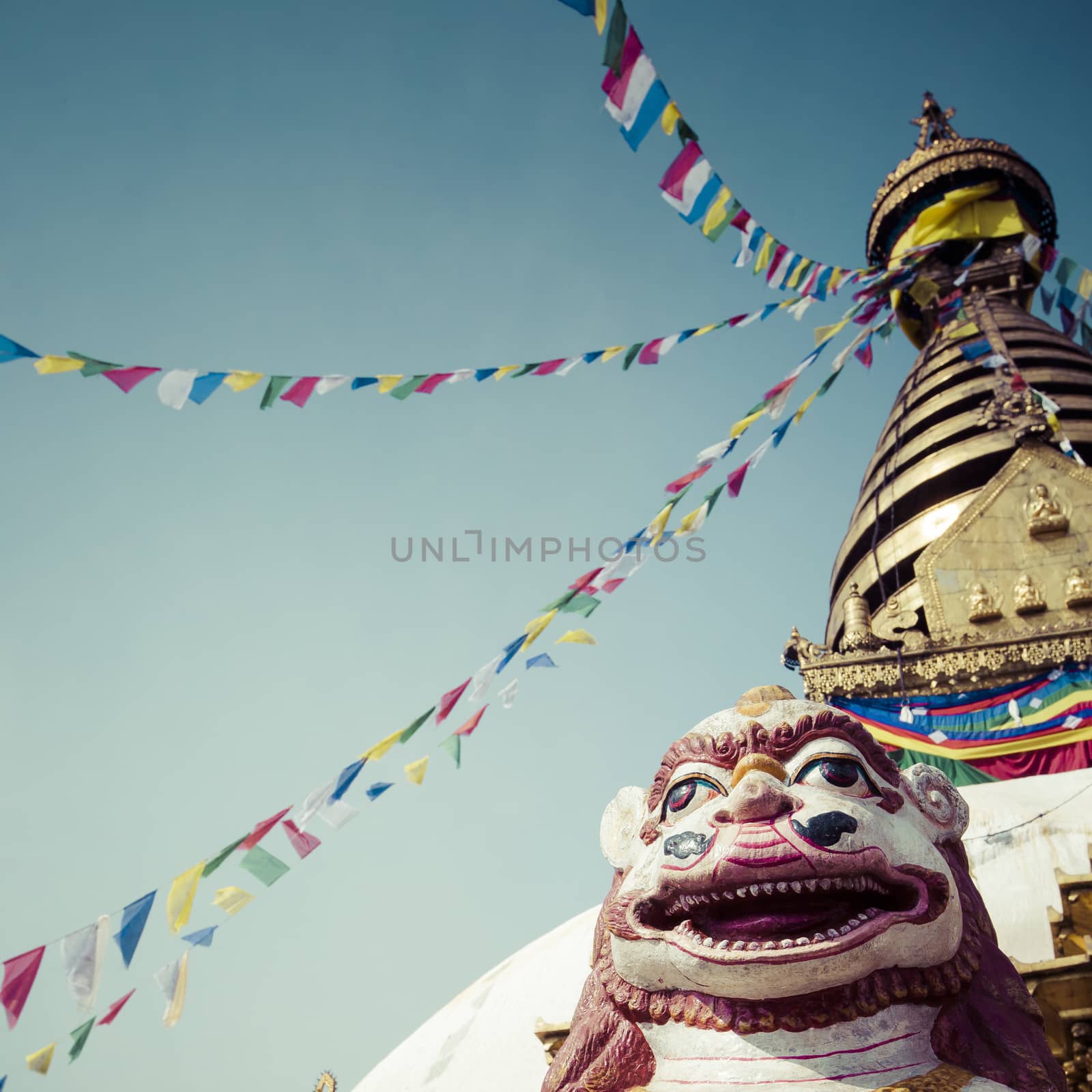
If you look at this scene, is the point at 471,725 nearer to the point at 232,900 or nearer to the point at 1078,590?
the point at 232,900

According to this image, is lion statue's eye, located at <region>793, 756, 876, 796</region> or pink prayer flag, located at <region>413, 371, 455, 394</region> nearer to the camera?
lion statue's eye, located at <region>793, 756, 876, 796</region>

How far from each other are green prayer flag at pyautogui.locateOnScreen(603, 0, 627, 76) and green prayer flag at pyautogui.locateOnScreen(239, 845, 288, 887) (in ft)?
15.1

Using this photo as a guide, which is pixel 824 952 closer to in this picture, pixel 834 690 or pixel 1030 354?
pixel 834 690

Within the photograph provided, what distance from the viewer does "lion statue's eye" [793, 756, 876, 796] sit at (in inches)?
121

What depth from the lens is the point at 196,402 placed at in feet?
18.0

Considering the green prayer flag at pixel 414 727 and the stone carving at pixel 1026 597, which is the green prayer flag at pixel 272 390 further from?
the stone carving at pixel 1026 597

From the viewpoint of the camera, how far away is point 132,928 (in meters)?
4.49

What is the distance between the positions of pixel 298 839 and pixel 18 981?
1367mm

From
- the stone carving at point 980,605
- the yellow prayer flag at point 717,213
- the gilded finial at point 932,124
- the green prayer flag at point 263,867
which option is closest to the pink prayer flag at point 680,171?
the yellow prayer flag at point 717,213

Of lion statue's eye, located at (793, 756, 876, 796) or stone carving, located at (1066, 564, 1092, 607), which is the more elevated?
stone carving, located at (1066, 564, 1092, 607)

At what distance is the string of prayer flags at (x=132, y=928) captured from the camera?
4.45 metres

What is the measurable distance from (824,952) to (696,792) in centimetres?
62

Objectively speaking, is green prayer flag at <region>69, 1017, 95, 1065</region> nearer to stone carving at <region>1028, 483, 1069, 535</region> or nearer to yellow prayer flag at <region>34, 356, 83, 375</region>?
yellow prayer flag at <region>34, 356, 83, 375</region>

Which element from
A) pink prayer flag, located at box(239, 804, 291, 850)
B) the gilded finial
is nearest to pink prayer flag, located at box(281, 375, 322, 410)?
pink prayer flag, located at box(239, 804, 291, 850)
